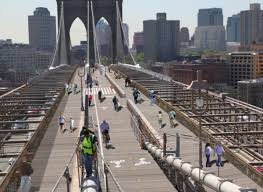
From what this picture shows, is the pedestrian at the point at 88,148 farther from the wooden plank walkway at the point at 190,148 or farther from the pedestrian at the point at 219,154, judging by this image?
the pedestrian at the point at 219,154

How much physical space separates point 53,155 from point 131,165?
4.76 m

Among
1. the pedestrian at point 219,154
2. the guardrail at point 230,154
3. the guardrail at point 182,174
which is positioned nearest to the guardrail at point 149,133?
the guardrail at point 182,174

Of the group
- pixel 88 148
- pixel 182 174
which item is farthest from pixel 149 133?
pixel 88 148

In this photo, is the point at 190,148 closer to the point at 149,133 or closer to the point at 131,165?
the point at 149,133

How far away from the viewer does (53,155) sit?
1048 inches

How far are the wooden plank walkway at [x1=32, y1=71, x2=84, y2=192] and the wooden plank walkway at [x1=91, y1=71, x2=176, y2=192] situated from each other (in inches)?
81.5

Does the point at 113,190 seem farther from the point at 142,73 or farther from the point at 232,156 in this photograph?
the point at 142,73

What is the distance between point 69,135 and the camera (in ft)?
108

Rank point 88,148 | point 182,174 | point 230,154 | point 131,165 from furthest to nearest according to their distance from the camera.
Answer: point 230,154
point 131,165
point 182,174
point 88,148

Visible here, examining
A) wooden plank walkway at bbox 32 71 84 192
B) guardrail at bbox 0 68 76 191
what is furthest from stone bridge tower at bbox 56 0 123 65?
guardrail at bbox 0 68 76 191

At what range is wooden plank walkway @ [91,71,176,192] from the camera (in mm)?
20016

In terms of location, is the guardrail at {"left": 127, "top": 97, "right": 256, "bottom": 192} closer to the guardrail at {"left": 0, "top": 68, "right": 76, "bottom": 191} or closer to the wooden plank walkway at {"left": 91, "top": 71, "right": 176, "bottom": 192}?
the wooden plank walkway at {"left": 91, "top": 71, "right": 176, "bottom": 192}

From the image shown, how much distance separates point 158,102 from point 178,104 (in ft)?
11.5

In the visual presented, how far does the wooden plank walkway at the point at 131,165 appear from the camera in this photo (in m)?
20.0
